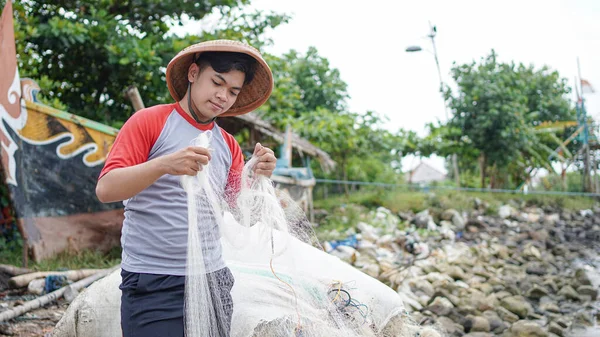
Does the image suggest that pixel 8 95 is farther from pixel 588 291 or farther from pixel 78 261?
pixel 588 291

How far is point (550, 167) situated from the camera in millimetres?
19875

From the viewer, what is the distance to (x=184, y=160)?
4.88 ft

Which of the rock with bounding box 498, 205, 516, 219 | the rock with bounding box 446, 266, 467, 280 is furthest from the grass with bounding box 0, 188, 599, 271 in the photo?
the rock with bounding box 446, 266, 467, 280

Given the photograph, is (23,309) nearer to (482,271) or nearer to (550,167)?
(482,271)

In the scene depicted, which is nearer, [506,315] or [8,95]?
[8,95]

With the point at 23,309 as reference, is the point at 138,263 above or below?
above

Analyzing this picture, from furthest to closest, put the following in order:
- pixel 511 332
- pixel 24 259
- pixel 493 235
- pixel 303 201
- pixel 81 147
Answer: pixel 493 235 < pixel 303 201 < pixel 81 147 < pixel 24 259 < pixel 511 332

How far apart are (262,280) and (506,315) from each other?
421 centimetres

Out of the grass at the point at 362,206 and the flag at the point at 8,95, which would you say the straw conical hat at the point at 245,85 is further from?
the flag at the point at 8,95

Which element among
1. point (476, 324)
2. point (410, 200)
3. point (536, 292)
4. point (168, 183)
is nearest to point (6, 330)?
point (168, 183)

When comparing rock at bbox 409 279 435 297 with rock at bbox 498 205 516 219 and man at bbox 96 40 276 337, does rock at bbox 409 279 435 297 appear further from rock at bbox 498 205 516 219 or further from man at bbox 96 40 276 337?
rock at bbox 498 205 516 219

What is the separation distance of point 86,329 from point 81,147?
3.72 meters

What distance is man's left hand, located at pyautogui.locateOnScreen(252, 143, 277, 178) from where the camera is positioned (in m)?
1.89

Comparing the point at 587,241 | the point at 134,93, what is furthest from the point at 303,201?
the point at 587,241
